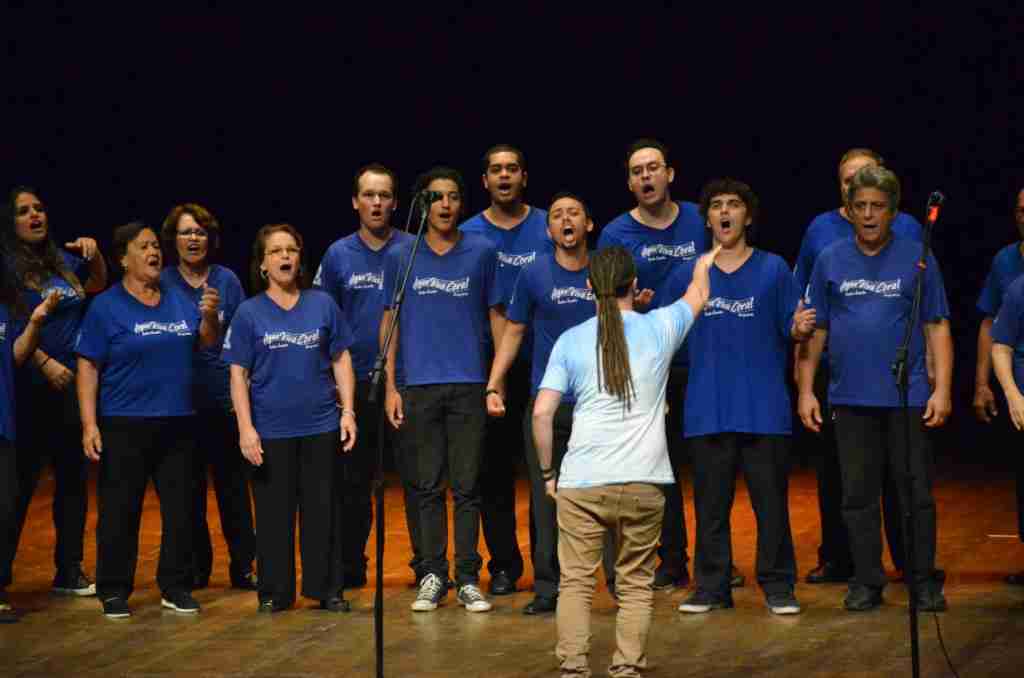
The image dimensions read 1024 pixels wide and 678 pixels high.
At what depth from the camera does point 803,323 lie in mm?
6395

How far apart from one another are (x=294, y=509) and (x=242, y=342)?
68cm

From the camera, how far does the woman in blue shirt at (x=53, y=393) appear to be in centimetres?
711

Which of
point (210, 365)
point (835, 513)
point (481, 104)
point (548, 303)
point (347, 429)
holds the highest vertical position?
point (481, 104)

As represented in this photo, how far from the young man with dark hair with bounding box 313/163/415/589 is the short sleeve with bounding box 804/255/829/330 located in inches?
65.1

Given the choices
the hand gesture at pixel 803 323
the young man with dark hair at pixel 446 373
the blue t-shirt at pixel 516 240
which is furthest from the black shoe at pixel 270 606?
the hand gesture at pixel 803 323

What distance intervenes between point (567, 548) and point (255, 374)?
5.90 feet

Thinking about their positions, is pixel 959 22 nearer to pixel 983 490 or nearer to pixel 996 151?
pixel 996 151

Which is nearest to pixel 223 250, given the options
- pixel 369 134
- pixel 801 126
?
pixel 369 134

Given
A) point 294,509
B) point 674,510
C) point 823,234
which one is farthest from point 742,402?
point 294,509

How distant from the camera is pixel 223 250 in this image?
11117mm

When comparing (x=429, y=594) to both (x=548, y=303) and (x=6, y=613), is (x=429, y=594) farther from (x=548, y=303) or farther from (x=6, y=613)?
(x=6, y=613)

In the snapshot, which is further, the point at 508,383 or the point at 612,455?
the point at 508,383

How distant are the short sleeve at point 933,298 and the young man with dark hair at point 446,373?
65.3 inches

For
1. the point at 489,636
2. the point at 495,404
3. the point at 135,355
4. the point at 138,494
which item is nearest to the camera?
the point at 489,636
